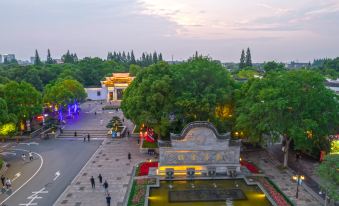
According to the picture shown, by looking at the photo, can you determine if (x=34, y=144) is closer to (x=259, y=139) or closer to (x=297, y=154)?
(x=259, y=139)

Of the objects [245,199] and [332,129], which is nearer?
[245,199]

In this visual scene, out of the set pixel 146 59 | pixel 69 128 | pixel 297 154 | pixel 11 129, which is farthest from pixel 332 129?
pixel 146 59

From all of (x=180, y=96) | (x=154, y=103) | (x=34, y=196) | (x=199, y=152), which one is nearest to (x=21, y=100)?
(x=154, y=103)

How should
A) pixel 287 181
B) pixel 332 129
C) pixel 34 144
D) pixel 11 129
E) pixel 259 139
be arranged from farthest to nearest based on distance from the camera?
pixel 34 144 → pixel 11 129 → pixel 259 139 → pixel 332 129 → pixel 287 181

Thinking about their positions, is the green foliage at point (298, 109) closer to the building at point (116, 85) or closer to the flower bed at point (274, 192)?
the flower bed at point (274, 192)

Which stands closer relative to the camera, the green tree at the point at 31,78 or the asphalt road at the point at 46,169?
the asphalt road at the point at 46,169

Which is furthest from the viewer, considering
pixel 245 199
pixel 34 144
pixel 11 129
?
pixel 34 144

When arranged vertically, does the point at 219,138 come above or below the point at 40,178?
above

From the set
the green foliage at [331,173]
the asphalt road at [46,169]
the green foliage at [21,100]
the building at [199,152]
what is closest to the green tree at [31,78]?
the green foliage at [21,100]

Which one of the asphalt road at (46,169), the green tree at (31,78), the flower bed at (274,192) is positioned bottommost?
the flower bed at (274,192)
